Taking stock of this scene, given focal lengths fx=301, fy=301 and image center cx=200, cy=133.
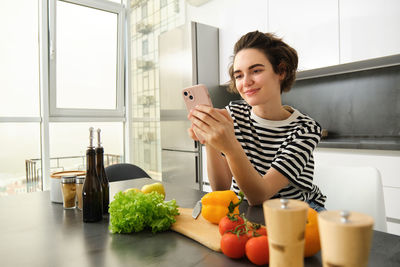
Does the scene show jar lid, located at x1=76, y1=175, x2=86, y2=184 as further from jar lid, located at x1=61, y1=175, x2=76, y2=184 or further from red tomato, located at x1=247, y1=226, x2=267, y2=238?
red tomato, located at x1=247, y1=226, x2=267, y2=238

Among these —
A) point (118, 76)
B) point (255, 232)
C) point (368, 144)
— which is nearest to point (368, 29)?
point (368, 144)

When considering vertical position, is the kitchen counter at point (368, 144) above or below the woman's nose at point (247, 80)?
below

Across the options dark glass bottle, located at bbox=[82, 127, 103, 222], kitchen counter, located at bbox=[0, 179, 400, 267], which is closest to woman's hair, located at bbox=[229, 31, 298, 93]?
kitchen counter, located at bbox=[0, 179, 400, 267]

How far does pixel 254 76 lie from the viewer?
123cm

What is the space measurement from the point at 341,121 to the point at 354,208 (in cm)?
184

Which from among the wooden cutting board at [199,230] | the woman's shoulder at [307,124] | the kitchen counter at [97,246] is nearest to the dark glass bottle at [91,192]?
the kitchen counter at [97,246]

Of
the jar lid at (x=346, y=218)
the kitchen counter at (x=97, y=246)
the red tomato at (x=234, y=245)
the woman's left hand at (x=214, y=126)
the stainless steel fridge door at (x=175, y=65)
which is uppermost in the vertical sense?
the stainless steel fridge door at (x=175, y=65)

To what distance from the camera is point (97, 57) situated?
11.9ft

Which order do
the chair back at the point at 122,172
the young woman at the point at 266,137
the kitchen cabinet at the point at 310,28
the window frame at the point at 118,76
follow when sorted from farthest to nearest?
the window frame at the point at 118,76
the kitchen cabinet at the point at 310,28
the chair back at the point at 122,172
the young woman at the point at 266,137

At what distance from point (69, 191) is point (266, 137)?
2.67ft

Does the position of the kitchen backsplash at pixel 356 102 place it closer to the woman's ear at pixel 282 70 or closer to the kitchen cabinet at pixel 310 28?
the kitchen cabinet at pixel 310 28

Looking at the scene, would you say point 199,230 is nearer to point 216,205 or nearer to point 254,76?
point 216,205

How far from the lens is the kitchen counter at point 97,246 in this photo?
609 mm

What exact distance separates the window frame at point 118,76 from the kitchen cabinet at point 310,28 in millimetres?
1990
